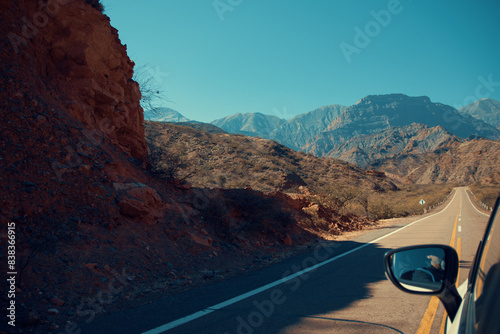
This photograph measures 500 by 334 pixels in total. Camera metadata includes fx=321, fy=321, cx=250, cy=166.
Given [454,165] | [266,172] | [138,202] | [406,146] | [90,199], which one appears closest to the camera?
[90,199]

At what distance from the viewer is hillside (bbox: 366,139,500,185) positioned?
72.6 metres

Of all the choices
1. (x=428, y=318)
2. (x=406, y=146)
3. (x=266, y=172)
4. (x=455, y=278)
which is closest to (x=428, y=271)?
(x=455, y=278)

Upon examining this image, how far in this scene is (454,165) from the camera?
92000 millimetres

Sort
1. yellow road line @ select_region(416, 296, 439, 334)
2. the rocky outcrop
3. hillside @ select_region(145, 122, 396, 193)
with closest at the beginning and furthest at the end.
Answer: yellow road line @ select_region(416, 296, 439, 334), the rocky outcrop, hillside @ select_region(145, 122, 396, 193)

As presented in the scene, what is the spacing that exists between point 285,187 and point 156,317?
862 inches

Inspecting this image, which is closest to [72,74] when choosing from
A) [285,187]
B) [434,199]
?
[285,187]

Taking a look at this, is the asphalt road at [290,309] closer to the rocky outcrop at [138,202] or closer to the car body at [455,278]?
the car body at [455,278]

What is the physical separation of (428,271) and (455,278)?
23cm

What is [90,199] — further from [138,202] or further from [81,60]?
[81,60]

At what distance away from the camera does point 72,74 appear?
10961mm

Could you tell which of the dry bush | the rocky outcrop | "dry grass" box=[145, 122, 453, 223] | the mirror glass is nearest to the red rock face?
the dry bush

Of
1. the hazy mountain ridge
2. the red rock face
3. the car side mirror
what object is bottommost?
the car side mirror

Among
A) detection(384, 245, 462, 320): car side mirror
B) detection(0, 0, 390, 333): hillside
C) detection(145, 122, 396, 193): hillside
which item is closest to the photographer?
detection(384, 245, 462, 320): car side mirror

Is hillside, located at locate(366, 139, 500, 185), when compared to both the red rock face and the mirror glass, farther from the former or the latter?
the mirror glass
